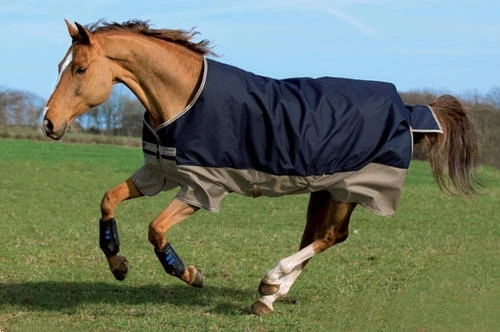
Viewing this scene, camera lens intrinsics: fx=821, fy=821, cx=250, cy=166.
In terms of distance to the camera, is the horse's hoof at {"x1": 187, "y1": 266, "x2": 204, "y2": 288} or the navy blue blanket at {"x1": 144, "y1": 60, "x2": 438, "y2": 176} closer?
the navy blue blanket at {"x1": 144, "y1": 60, "x2": 438, "y2": 176}

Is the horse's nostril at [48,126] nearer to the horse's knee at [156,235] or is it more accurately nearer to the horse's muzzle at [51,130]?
Result: the horse's muzzle at [51,130]

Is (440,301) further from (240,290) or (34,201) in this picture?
(34,201)

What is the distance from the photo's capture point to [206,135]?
6.20m

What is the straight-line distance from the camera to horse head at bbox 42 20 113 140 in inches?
234

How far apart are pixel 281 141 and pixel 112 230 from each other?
1513 mm

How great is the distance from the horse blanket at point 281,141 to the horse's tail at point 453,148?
0.29 m

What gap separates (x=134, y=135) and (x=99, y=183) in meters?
18.0

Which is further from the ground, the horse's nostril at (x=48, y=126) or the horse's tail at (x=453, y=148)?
the horse's nostril at (x=48, y=126)

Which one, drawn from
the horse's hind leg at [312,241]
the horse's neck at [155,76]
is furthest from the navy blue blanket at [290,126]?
the horse's hind leg at [312,241]

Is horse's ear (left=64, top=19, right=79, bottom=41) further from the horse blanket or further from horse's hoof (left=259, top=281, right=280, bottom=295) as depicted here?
horse's hoof (left=259, top=281, right=280, bottom=295)

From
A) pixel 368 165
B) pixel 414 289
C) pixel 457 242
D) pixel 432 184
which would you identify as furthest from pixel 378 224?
pixel 432 184

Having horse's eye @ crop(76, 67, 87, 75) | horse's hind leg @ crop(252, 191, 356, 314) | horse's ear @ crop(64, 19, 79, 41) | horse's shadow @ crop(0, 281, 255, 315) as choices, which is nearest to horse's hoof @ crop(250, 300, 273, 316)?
horse's hind leg @ crop(252, 191, 356, 314)

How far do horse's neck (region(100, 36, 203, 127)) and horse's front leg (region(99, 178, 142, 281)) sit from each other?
69 cm

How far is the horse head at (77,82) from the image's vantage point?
5945 mm
